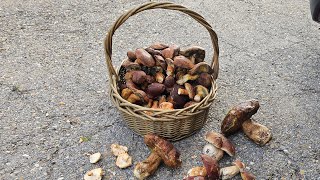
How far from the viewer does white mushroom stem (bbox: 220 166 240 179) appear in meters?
2.05

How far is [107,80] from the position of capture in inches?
115

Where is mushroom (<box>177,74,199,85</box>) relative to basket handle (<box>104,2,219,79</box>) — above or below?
below

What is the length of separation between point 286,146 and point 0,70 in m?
2.20

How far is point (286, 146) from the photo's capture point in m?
2.34

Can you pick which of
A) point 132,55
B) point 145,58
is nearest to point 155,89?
point 145,58

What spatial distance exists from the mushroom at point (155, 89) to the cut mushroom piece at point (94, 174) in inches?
20.7

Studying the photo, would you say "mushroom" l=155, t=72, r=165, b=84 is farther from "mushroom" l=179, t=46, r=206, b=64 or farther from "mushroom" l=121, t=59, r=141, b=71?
"mushroom" l=179, t=46, r=206, b=64

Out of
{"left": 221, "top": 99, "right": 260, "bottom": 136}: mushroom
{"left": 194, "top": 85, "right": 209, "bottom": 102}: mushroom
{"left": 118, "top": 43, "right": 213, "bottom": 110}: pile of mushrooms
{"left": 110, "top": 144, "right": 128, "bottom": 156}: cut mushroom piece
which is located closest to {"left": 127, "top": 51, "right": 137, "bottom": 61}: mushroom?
{"left": 118, "top": 43, "right": 213, "bottom": 110}: pile of mushrooms

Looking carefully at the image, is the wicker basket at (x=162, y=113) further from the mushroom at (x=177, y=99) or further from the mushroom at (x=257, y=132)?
the mushroom at (x=257, y=132)

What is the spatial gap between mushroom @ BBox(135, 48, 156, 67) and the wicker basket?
0.18 meters

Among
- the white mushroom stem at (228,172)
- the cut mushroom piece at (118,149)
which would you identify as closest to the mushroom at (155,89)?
the cut mushroom piece at (118,149)

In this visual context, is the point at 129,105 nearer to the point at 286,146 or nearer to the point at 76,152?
the point at 76,152

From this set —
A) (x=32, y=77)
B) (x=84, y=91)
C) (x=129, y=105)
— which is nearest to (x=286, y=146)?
(x=129, y=105)

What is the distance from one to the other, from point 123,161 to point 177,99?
0.47m
